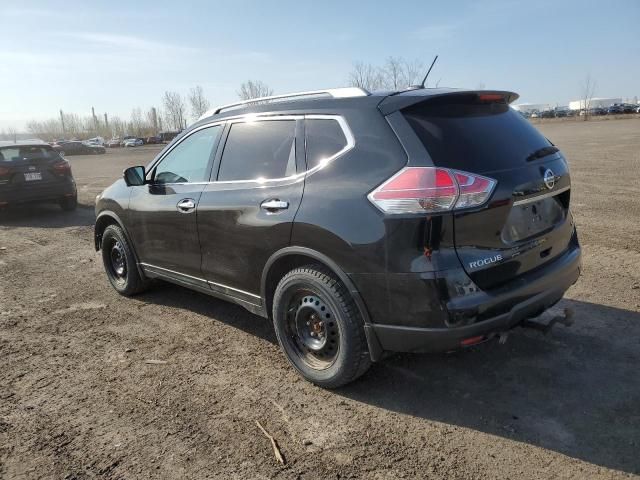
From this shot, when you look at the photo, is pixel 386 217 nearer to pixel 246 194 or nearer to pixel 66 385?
pixel 246 194

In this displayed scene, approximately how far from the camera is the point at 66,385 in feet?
11.9

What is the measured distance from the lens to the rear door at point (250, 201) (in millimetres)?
3395

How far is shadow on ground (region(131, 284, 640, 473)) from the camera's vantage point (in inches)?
109

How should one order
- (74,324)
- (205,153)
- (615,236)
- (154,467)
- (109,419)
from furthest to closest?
(615,236) < (74,324) < (205,153) < (109,419) < (154,467)

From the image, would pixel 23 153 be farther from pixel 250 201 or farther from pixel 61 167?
pixel 250 201

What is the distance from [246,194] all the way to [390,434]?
6.13 feet

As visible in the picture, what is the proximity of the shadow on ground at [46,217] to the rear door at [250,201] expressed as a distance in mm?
6975

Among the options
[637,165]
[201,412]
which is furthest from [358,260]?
[637,165]

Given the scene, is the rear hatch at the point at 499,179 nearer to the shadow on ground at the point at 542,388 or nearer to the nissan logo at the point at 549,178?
the nissan logo at the point at 549,178

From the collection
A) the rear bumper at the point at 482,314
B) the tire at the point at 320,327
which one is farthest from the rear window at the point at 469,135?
the tire at the point at 320,327

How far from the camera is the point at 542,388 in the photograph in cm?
323

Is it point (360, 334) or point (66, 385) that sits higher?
point (360, 334)

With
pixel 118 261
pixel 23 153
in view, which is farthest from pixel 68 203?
pixel 118 261

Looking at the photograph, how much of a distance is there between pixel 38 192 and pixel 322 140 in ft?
31.3
